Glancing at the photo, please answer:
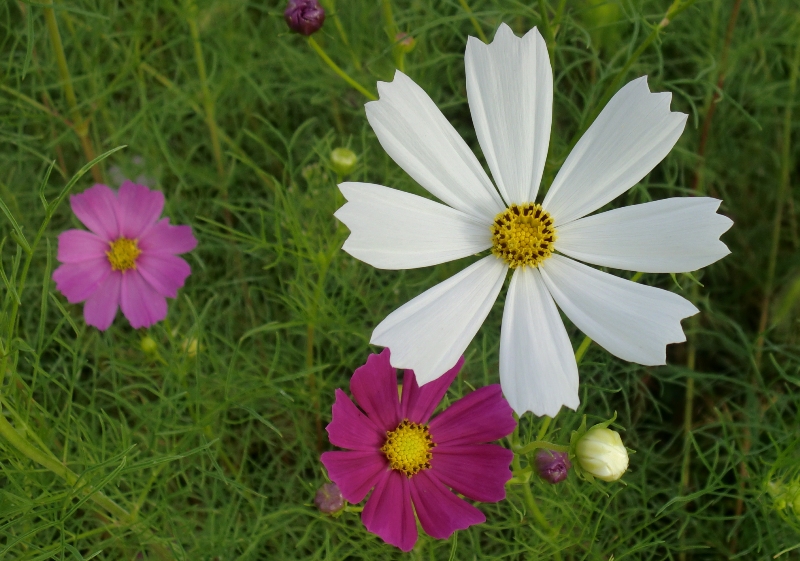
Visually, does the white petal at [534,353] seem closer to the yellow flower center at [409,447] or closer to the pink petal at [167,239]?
the yellow flower center at [409,447]

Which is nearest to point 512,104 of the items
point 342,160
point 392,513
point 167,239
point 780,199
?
point 342,160

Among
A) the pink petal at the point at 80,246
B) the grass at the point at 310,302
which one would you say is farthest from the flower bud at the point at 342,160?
the pink petal at the point at 80,246

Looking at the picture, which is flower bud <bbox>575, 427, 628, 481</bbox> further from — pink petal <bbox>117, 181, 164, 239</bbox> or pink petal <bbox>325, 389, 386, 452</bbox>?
pink petal <bbox>117, 181, 164, 239</bbox>

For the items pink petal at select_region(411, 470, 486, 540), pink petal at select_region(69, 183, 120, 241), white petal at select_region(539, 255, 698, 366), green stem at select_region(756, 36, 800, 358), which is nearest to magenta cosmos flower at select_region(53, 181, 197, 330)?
pink petal at select_region(69, 183, 120, 241)

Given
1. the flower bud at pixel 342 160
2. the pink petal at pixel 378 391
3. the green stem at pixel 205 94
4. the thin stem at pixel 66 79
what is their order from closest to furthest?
the pink petal at pixel 378 391 < the flower bud at pixel 342 160 < the thin stem at pixel 66 79 < the green stem at pixel 205 94

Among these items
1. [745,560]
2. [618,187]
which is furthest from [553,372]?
[745,560]

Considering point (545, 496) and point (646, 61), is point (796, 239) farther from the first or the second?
point (545, 496)

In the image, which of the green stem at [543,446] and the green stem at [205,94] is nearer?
the green stem at [543,446]
